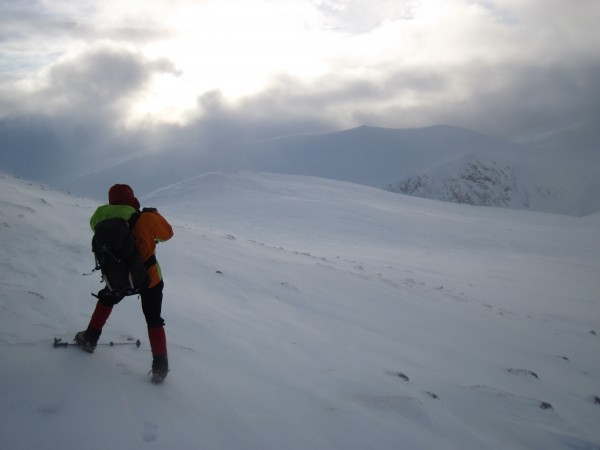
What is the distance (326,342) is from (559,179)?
196 metres

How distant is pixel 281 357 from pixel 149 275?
94.7 inches

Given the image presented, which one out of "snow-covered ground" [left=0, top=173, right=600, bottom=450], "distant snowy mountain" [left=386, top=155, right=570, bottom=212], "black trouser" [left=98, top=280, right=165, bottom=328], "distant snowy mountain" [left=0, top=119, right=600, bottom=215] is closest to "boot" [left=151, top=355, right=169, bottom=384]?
"snow-covered ground" [left=0, top=173, right=600, bottom=450]

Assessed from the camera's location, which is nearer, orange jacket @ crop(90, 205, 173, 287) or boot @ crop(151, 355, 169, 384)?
orange jacket @ crop(90, 205, 173, 287)

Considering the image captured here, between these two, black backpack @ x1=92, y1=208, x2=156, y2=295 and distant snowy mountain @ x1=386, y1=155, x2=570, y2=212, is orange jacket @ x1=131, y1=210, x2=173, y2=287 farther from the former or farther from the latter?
distant snowy mountain @ x1=386, y1=155, x2=570, y2=212

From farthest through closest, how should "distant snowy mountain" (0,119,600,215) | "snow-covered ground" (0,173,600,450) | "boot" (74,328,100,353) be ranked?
"distant snowy mountain" (0,119,600,215) → "boot" (74,328,100,353) → "snow-covered ground" (0,173,600,450)

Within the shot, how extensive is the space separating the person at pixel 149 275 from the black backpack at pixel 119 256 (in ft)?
0.27

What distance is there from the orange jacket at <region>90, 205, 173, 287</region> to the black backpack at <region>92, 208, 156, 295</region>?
6 centimetres

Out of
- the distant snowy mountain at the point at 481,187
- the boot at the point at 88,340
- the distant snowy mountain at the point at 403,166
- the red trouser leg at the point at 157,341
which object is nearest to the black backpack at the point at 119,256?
the red trouser leg at the point at 157,341

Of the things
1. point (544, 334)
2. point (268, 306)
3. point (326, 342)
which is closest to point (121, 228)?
point (326, 342)

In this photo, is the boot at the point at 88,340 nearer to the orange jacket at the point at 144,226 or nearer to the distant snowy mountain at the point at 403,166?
the orange jacket at the point at 144,226

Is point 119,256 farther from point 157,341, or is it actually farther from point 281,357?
point 281,357

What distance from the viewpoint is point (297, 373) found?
5.34 meters

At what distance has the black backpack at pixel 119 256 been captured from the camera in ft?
12.5

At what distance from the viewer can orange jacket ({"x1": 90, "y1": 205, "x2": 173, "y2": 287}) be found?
12.9ft
